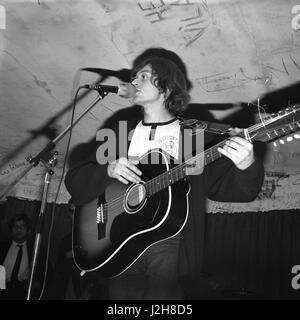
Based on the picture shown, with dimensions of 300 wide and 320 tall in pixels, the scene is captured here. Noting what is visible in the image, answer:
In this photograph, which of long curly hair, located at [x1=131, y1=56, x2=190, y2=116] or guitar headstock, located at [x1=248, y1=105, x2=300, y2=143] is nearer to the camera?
guitar headstock, located at [x1=248, y1=105, x2=300, y2=143]

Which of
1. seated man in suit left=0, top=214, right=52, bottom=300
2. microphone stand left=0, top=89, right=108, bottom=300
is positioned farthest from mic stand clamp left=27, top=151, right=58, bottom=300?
seated man in suit left=0, top=214, right=52, bottom=300

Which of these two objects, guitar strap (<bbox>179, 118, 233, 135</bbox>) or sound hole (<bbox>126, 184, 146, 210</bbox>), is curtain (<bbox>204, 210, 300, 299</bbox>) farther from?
guitar strap (<bbox>179, 118, 233, 135</bbox>)

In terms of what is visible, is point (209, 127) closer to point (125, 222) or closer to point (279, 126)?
point (279, 126)

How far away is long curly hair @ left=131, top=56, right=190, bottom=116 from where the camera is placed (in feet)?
6.82

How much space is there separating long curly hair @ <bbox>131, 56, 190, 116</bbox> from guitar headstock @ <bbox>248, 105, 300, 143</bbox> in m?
0.68

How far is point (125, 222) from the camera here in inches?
70.1

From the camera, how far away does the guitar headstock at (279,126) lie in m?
1.40

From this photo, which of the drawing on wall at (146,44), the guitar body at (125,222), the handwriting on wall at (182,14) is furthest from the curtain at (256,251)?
the handwriting on wall at (182,14)

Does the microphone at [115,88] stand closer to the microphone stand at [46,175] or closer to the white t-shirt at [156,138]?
the microphone stand at [46,175]

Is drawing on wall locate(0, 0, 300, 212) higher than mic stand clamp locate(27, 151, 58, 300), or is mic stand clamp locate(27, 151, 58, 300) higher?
drawing on wall locate(0, 0, 300, 212)

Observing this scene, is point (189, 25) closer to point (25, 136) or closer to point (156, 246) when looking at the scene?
point (156, 246)

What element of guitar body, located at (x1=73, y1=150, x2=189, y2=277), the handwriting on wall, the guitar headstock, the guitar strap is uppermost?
the handwriting on wall

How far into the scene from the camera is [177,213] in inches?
64.0

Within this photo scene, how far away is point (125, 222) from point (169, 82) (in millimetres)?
816
